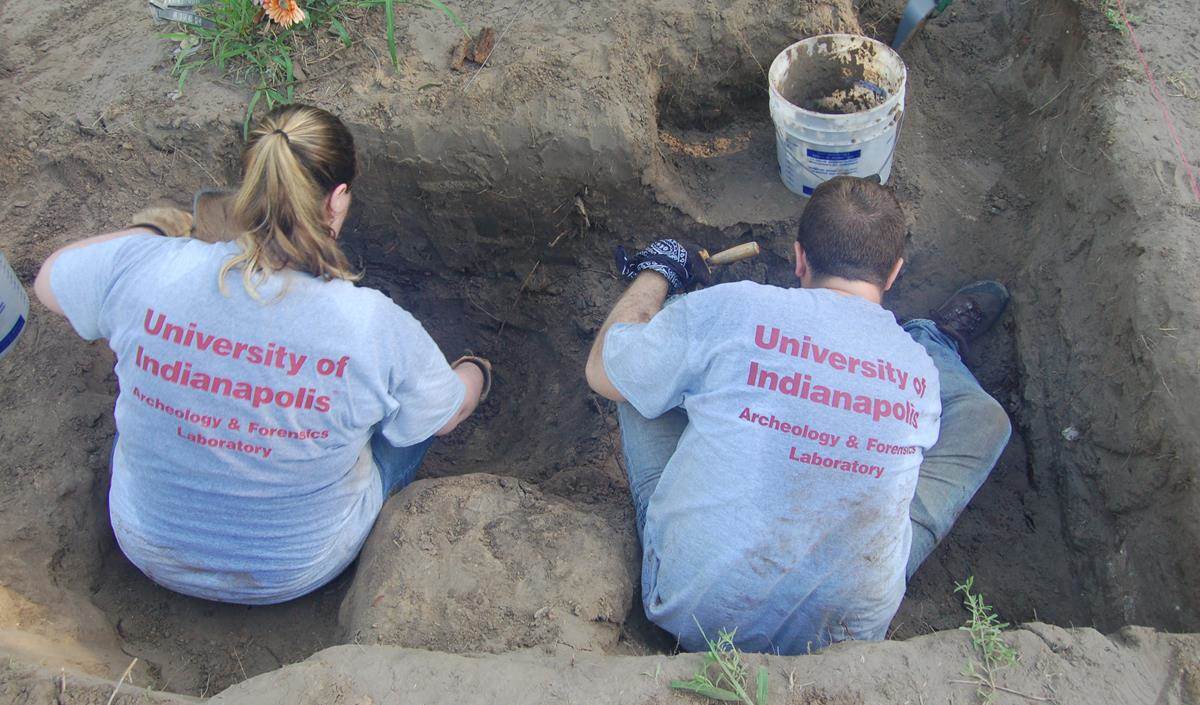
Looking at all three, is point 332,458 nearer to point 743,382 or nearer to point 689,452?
point 689,452

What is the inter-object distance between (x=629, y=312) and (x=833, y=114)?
113 cm

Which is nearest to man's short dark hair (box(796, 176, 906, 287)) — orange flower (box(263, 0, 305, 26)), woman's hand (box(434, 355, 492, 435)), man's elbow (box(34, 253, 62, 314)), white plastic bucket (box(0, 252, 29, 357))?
woman's hand (box(434, 355, 492, 435))

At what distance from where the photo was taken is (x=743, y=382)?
1813 mm

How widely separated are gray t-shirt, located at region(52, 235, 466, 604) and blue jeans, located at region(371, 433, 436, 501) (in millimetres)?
248

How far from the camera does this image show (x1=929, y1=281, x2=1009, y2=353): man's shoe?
278 centimetres

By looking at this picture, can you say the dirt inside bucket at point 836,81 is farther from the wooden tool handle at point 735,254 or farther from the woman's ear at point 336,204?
the woman's ear at point 336,204

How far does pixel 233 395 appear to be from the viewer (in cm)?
174

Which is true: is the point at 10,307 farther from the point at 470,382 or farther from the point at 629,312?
the point at 629,312

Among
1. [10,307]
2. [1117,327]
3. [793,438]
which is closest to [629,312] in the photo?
[793,438]

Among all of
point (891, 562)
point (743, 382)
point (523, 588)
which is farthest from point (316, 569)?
point (891, 562)

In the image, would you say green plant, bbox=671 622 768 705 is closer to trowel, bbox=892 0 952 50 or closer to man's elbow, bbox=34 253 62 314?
man's elbow, bbox=34 253 62 314

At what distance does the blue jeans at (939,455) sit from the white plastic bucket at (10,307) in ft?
5.89

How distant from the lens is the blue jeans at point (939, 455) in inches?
88.4

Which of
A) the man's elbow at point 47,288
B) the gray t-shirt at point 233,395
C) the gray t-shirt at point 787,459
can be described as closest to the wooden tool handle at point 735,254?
the gray t-shirt at point 787,459
